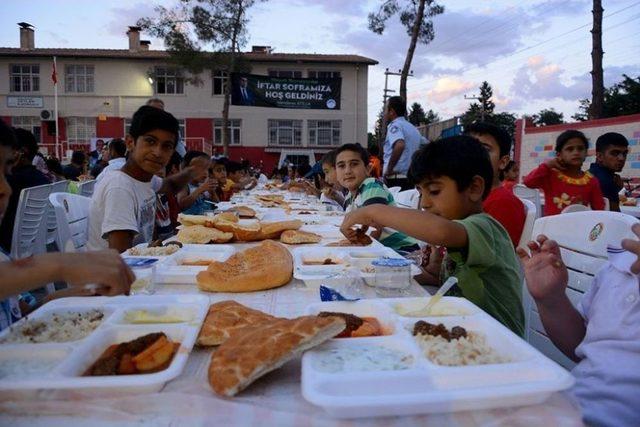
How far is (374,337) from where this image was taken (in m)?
1.21

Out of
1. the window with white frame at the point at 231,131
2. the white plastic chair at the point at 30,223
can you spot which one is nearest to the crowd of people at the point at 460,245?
the white plastic chair at the point at 30,223

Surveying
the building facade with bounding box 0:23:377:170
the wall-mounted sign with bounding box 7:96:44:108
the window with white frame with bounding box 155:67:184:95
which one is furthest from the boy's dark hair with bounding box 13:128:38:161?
the wall-mounted sign with bounding box 7:96:44:108

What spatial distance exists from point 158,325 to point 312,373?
52cm

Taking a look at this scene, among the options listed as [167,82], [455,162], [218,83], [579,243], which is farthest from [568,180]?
[167,82]

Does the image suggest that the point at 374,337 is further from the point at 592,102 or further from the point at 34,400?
the point at 592,102

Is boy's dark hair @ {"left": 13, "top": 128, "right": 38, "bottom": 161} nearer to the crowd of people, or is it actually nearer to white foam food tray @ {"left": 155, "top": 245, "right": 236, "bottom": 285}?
the crowd of people

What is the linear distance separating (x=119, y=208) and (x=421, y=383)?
2374 mm

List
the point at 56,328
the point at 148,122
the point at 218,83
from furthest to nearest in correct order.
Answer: the point at 218,83 → the point at 148,122 → the point at 56,328

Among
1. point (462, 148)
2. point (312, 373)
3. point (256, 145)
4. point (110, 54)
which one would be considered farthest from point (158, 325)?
point (110, 54)

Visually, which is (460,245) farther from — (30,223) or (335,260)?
(30,223)

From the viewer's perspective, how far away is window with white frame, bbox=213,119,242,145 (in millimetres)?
28234

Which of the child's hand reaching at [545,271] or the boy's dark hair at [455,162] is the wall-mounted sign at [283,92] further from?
the child's hand reaching at [545,271]

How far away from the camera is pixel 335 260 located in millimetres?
2354

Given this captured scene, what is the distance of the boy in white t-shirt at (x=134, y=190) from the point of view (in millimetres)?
2836
